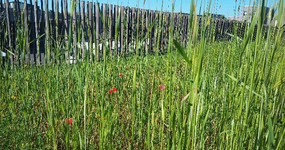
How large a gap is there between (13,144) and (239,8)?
1.72m

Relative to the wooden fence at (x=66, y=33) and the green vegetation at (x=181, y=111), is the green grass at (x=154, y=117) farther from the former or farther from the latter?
the wooden fence at (x=66, y=33)

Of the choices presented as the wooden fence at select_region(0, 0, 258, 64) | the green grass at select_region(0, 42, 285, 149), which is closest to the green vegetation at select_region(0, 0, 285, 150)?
the green grass at select_region(0, 42, 285, 149)

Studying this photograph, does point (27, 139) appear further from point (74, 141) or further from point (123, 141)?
point (123, 141)

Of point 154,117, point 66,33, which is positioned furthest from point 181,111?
point 66,33

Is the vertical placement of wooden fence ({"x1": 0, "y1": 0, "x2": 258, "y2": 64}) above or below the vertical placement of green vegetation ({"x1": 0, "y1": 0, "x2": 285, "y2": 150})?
above

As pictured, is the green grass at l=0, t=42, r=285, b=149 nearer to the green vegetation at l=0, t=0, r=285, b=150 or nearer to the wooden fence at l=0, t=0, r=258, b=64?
the green vegetation at l=0, t=0, r=285, b=150

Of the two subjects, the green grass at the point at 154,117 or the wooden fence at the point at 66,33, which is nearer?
the green grass at the point at 154,117


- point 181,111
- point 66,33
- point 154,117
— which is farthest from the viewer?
point 66,33

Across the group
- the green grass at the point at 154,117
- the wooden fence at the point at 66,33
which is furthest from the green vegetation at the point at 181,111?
the wooden fence at the point at 66,33

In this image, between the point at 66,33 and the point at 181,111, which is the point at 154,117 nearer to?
the point at 181,111

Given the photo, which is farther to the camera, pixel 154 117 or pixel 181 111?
pixel 154 117

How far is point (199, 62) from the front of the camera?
589 mm

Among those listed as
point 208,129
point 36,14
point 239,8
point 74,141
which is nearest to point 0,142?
point 74,141

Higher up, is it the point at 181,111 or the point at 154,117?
the point at 181,111
